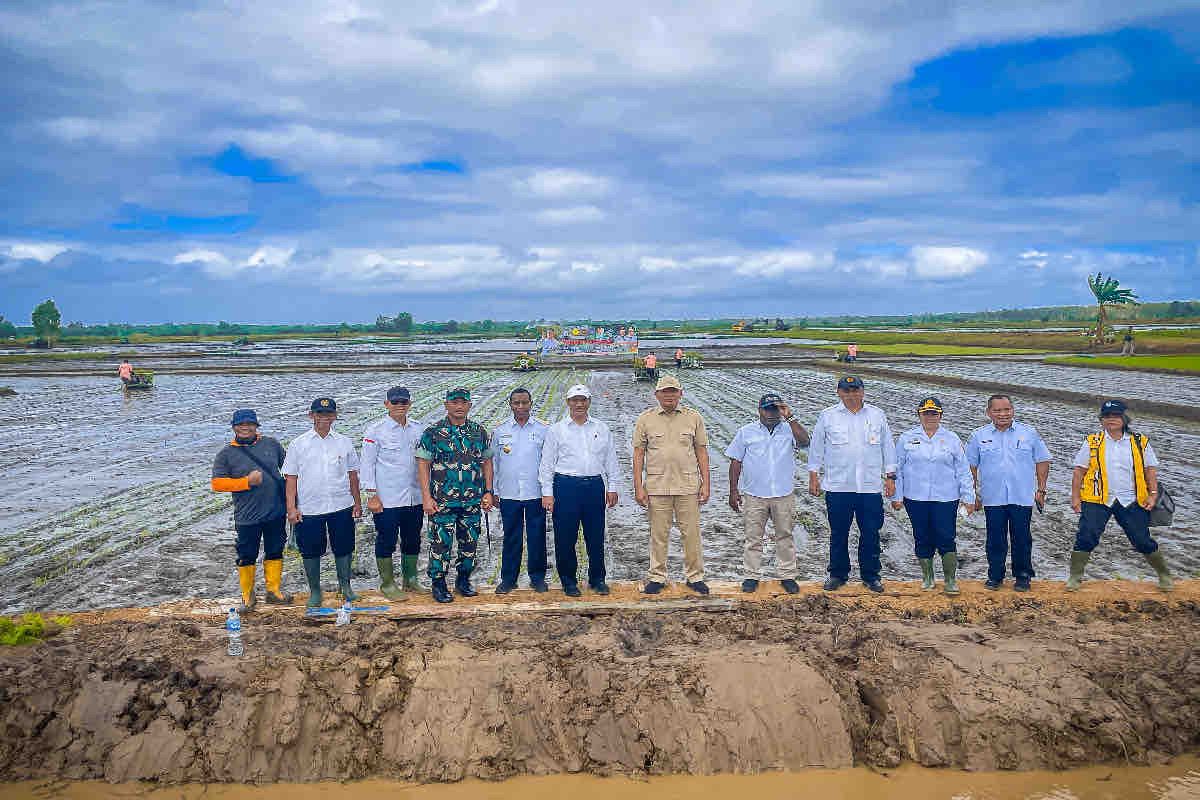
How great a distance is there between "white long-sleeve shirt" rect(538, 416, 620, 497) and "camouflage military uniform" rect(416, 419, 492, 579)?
486 mm

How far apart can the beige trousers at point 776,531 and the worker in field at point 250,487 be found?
359 cm

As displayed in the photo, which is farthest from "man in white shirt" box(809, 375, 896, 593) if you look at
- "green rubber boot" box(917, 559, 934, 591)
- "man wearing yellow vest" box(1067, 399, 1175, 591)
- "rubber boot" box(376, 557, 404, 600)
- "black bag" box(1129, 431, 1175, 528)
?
"rubber boot" box(376, 557, 404, 600)

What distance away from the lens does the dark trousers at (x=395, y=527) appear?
5934 mm

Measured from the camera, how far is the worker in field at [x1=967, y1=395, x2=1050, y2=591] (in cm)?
592

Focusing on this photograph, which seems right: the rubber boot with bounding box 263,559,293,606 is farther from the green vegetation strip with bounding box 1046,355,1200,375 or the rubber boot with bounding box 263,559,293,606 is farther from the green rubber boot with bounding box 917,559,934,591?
the green vegetation strip with bounding box 1046,355,1200,375

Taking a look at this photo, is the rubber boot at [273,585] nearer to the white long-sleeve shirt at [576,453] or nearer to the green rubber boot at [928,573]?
the white long-sleeve shirt at [576,453]

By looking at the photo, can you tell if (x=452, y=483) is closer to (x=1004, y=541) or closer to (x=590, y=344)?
(x=1004, y=541)

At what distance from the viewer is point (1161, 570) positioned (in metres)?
5.87

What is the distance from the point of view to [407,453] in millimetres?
5922

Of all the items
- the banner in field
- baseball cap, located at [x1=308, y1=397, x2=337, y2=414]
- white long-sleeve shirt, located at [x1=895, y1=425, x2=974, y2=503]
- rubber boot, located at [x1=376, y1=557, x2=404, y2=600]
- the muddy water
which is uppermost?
the banner in field

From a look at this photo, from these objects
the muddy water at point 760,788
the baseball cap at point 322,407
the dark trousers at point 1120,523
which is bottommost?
the muddy water at point 760,788

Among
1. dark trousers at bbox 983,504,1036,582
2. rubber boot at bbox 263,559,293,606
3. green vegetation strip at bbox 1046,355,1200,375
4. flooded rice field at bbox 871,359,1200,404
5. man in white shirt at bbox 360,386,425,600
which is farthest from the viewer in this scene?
green vegetation strip at bbox 1046,355,1200,375

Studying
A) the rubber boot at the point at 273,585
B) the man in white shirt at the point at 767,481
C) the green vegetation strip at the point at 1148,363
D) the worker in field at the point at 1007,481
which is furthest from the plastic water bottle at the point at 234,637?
the green vegetation strip at the point at 1148,363

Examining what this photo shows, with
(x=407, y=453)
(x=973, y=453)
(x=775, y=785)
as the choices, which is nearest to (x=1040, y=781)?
(x=775, y=785)
